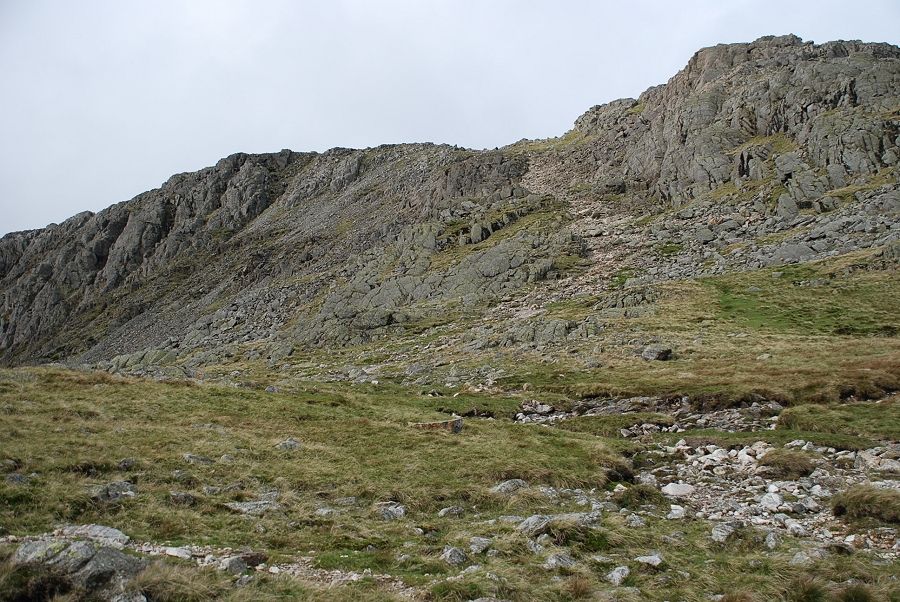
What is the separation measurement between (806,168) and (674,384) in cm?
5379

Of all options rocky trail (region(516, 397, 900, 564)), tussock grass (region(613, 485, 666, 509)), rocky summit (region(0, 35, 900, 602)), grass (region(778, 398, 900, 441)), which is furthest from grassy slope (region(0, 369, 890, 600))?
tussock grass (region(613, 485, 666, 509))

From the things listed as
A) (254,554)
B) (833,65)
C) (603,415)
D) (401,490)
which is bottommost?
(603,415)

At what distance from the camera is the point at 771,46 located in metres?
97.1

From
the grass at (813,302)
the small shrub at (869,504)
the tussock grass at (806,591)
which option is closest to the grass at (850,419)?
the small shrub at (869,504)

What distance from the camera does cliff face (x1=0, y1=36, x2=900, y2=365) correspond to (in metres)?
63.6

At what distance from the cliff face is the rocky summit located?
591 mm

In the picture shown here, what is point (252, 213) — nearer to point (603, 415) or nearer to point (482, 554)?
point (603, 415)

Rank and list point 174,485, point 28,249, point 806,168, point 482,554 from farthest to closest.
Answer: point 28,249 → point 806,168 → point 174,485 → point 482,554

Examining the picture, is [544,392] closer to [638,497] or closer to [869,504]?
[638,497]

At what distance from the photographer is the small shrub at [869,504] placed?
40.4 feet

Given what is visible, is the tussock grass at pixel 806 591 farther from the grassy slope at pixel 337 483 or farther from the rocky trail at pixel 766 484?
the rocky trail at pixel 766 484

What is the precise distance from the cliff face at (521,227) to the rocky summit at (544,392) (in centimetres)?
59

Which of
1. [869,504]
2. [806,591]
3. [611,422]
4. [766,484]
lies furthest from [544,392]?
[806,591]

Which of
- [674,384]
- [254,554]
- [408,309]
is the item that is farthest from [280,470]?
[408,309]
